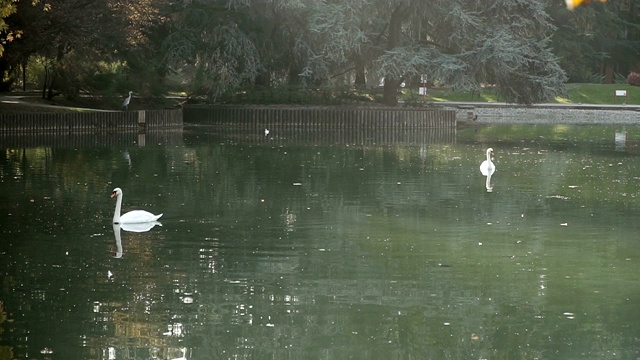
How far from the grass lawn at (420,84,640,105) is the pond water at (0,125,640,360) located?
121ft

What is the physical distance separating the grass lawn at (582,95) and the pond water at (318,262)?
37.0 metres

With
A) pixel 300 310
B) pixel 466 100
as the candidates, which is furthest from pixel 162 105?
pixel 300 310

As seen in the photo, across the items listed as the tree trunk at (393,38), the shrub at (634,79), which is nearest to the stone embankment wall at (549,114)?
the tree trunk at (393,38)

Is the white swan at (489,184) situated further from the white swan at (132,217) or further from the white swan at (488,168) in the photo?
the white swan at (132,217)

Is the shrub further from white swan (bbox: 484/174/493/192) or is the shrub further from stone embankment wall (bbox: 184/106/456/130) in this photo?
white swan (bbox: 484/174/493/192)

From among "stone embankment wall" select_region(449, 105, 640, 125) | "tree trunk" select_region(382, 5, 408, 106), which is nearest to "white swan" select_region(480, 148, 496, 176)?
"tree trunk" select_region(382, 5, 408, 106)

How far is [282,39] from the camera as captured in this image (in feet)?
163

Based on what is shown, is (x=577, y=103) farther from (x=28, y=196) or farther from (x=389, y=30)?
(x=28, y=196)

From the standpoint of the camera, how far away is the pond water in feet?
38.6

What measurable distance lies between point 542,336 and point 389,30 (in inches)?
1546

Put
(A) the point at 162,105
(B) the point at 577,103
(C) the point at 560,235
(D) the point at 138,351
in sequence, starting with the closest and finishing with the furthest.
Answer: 1. (D) the point at 138,351
2. (C) the point at 560,235
3. (A) the point at 162,105
4. (B) the point at 577,103

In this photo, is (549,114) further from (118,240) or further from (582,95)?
(118,240)

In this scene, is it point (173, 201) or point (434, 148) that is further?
point (434, 148)

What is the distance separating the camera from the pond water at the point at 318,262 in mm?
11773
